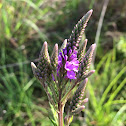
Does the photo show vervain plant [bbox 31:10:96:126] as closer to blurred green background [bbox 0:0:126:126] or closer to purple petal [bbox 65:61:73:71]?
purple petal [bbox 65:61:73:71]

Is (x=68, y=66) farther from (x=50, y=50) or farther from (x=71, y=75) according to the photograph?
(x=50, y=50)

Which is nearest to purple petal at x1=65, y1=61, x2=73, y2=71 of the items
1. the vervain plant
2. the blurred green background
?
the vervain plant

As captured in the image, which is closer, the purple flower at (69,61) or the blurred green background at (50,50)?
the purple flower at (69,61)

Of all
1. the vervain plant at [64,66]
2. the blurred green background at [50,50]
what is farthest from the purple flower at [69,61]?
the blurred green background at [50,50]

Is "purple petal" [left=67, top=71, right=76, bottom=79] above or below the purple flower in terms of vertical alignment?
below

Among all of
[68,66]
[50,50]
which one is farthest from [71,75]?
[50,50]

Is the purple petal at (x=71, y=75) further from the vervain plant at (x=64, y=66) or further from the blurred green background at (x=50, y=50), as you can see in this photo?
the blurred green background at (x=50, y=50)
